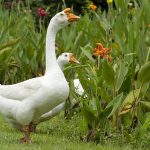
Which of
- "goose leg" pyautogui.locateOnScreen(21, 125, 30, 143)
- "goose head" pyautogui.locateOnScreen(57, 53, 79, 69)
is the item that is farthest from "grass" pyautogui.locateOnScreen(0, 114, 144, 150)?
"goose head" pyautogui.locateOnScreen(57, 53, 79, 69)

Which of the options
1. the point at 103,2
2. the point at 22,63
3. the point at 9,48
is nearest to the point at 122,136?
the point at 9,48

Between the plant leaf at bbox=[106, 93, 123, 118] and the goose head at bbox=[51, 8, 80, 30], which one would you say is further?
the goose head at bbox=[51, 8, 80, 30]

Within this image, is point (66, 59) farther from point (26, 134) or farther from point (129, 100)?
point (26, 134)

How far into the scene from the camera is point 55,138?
707 cm

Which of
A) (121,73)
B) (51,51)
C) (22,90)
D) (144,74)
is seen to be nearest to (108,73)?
(121,73)

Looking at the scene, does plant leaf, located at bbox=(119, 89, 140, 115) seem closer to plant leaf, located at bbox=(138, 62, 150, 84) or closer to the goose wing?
plant leaf, located at bbox=(138, 62, 150, 84)

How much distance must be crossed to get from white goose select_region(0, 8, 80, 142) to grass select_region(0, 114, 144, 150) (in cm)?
23

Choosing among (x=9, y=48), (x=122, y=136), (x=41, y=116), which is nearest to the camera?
(x=122, y=136)

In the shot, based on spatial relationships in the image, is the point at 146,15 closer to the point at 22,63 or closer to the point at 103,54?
the point at 103,54

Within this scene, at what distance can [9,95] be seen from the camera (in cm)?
695

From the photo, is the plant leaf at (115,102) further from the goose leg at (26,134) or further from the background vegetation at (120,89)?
the goose leg at (26,134)

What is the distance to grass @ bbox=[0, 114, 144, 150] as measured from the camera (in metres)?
6.43

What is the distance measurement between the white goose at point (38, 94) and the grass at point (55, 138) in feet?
0.74

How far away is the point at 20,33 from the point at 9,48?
150cm
